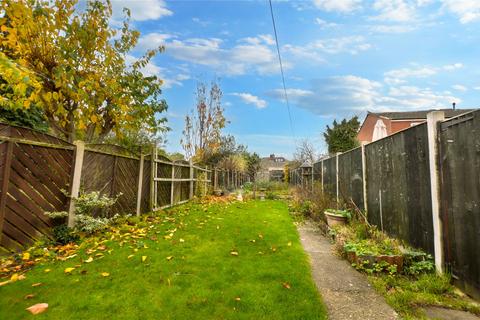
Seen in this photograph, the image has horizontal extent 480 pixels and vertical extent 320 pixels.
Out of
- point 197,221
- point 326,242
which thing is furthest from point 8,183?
point 326,242

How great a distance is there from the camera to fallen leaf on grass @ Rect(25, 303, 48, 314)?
228cm

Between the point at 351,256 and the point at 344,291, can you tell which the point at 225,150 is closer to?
the point at 351,256

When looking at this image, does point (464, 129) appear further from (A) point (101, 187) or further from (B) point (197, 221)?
(A) point (101, 187)

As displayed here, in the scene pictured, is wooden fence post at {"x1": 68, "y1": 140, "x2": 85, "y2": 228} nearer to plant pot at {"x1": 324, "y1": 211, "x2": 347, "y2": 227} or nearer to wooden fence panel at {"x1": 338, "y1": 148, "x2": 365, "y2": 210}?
plant pot at {"x1": 324, "y1": 211, "x2": 347, "y2": 227}

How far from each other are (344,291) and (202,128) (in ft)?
48.8

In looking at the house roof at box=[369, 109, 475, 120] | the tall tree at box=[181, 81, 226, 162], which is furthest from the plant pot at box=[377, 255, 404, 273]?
the house roof at box=[369, 109, 475, 120]

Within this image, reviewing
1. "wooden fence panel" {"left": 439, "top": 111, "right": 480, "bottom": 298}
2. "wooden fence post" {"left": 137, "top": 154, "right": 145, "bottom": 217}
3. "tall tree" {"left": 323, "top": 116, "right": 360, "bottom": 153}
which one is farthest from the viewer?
"tall tree" {"left": 323, "top": 116, "right": 360, "bottom": 153}

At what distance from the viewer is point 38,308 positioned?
7.63 ft

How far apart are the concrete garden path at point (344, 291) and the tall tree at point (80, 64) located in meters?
5.67

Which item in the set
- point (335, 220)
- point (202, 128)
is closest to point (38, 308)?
point (335, 220)

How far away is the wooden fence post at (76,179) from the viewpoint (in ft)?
15.7

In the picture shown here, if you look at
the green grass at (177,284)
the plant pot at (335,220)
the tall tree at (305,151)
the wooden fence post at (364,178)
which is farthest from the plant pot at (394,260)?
the tall tree at (305,151)

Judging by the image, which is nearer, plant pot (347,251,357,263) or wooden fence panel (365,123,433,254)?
wooden fence panel (365,123,433,254)

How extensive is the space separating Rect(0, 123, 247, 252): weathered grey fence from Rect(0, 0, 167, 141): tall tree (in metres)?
1.08
